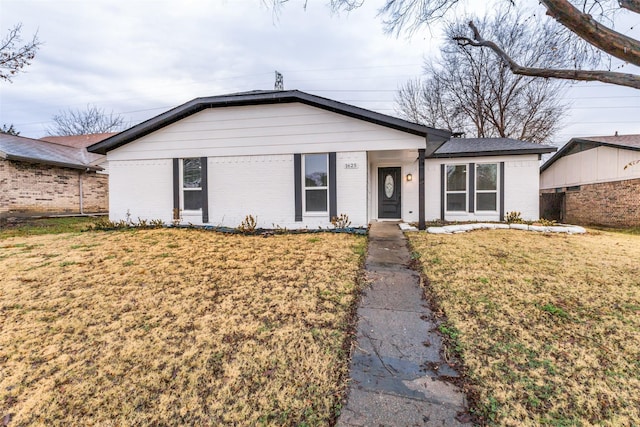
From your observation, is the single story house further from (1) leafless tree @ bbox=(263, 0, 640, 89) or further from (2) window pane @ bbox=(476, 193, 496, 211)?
(1) leafless tree @ bbox=(263, 0, 640, 89)

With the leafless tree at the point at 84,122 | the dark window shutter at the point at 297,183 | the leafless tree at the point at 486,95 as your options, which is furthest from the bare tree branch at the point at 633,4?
the leafless tree at the point at 84,122

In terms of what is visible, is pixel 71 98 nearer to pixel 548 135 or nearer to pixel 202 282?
pixel 202 282

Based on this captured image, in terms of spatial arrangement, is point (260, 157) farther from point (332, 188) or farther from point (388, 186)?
point (388, 186)

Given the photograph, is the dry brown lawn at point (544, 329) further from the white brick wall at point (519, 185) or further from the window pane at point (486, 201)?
the window pane at point (486, 201)

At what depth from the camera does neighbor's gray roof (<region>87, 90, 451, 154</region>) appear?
24.2 ft

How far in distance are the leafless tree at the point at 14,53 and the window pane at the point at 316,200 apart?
40.2 ft

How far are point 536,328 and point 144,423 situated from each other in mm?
3626

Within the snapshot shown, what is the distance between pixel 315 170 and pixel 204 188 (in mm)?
3459

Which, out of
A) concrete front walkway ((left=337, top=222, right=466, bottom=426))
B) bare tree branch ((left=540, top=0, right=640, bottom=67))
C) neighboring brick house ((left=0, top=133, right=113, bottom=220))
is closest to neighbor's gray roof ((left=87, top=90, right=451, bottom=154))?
bare tree branch ((left=540, top=0, right=640, bottom=67))

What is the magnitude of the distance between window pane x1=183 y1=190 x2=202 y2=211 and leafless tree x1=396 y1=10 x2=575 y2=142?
16702 mm

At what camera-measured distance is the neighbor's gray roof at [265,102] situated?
7375 millimetres

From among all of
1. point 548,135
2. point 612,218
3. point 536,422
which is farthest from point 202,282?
point 548,135

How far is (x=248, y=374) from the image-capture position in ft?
7.84

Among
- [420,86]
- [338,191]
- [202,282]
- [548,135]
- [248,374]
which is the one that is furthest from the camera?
[420,86]
